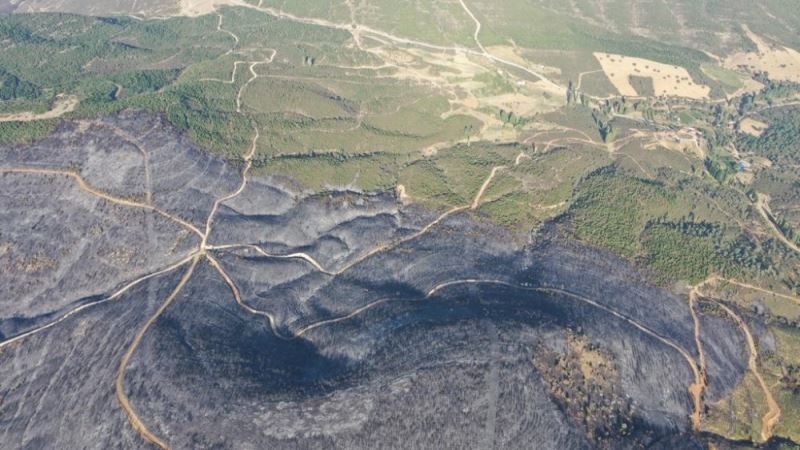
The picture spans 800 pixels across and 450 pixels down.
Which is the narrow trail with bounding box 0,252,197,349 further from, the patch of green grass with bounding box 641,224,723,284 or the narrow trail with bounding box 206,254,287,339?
the patch of green grass with bounding box 641,224,723,284

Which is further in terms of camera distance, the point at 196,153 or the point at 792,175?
the point at 792,175

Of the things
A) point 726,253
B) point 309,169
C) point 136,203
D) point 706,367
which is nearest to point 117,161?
point 136,203

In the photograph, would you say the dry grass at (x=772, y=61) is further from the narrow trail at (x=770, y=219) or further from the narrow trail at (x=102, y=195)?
the narrow trail at (x=102, y=195)

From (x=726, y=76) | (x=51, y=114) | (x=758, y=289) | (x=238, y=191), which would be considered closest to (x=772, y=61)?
(x=726, y=76)

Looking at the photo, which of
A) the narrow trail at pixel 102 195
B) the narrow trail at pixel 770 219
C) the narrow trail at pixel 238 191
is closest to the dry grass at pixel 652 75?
the narrow trail at pixel 770 219

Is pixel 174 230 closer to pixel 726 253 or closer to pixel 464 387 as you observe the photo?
pixel 464 387

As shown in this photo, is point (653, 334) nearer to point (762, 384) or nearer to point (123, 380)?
point (762, 384)
